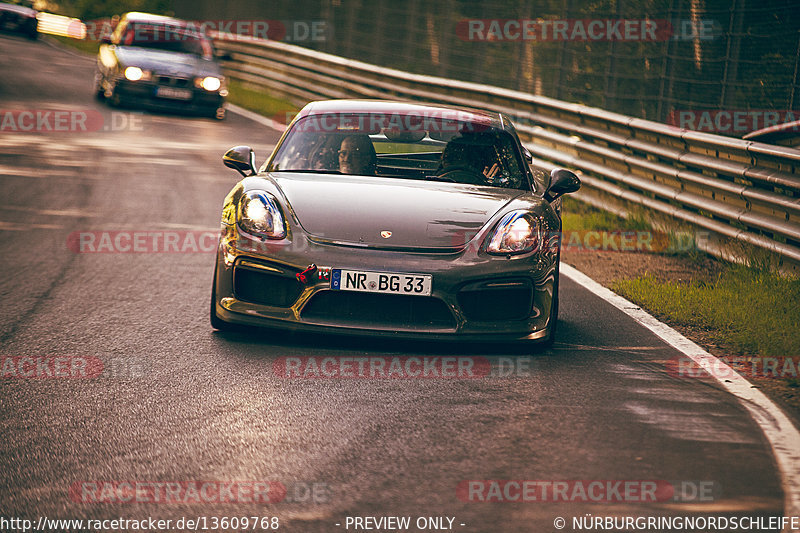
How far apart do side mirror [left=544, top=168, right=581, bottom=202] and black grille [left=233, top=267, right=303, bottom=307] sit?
1.85 metres

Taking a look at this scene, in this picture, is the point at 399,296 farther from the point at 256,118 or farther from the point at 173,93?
the point at 256,118

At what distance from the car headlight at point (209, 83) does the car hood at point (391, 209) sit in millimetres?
13160

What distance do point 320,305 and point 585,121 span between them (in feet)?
26.3

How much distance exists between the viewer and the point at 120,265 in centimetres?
832

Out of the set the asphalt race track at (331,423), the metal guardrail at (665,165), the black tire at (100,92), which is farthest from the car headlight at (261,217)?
the black tire at (100,92)

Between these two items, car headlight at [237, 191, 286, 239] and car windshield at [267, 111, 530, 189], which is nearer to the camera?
car headlight at [237, 191, 286, 239]

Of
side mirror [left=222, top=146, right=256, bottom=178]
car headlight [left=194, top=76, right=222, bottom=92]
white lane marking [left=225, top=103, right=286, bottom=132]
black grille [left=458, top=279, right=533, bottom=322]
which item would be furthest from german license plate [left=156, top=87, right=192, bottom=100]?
black grille [left=458, top=279, right=533, bottom=322]

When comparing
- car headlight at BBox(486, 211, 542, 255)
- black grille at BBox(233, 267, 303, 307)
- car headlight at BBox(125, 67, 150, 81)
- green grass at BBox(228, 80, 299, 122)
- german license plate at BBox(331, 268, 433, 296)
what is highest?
car headlight at BBox(125, 67, 150, 81)

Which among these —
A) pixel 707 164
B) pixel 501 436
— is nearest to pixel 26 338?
pixel 501 436

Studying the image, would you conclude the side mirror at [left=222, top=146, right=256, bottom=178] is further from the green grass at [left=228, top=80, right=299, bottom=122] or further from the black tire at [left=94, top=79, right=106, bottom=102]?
the black tire at [left=94, top=79, right=106, bottom=102]

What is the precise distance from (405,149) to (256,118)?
46.0 feet

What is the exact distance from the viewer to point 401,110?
721 centimetres

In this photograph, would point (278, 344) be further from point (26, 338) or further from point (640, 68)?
point (640, 68)

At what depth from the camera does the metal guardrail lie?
8250 millimetres
